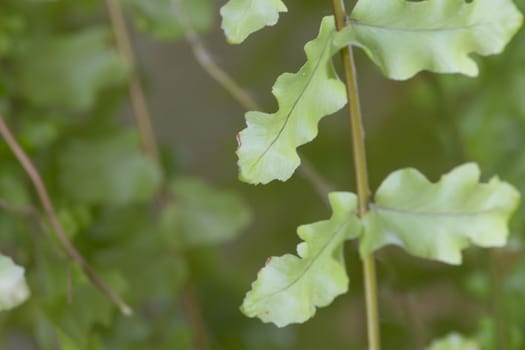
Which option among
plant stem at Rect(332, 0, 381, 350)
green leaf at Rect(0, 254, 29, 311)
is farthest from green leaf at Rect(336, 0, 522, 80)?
green leaf at Rect(0, 254, 29, 311)

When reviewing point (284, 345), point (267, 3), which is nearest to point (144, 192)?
point (284, 345)

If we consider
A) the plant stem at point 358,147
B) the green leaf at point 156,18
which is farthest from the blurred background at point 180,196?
the plant stem at point 358,147

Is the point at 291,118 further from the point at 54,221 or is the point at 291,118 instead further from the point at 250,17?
the point at 54,221

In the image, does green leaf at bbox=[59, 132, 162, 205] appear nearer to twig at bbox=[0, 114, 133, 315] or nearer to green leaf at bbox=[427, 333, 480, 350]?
twig at bbox=[0, 114, 133, 315]

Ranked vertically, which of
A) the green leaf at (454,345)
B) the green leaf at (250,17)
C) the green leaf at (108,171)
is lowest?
the green leaf at (454,345)

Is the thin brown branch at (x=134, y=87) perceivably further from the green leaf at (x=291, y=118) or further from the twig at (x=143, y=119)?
the green leaf at (x=291, y=118)

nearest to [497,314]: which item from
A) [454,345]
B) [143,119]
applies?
[454,345]
